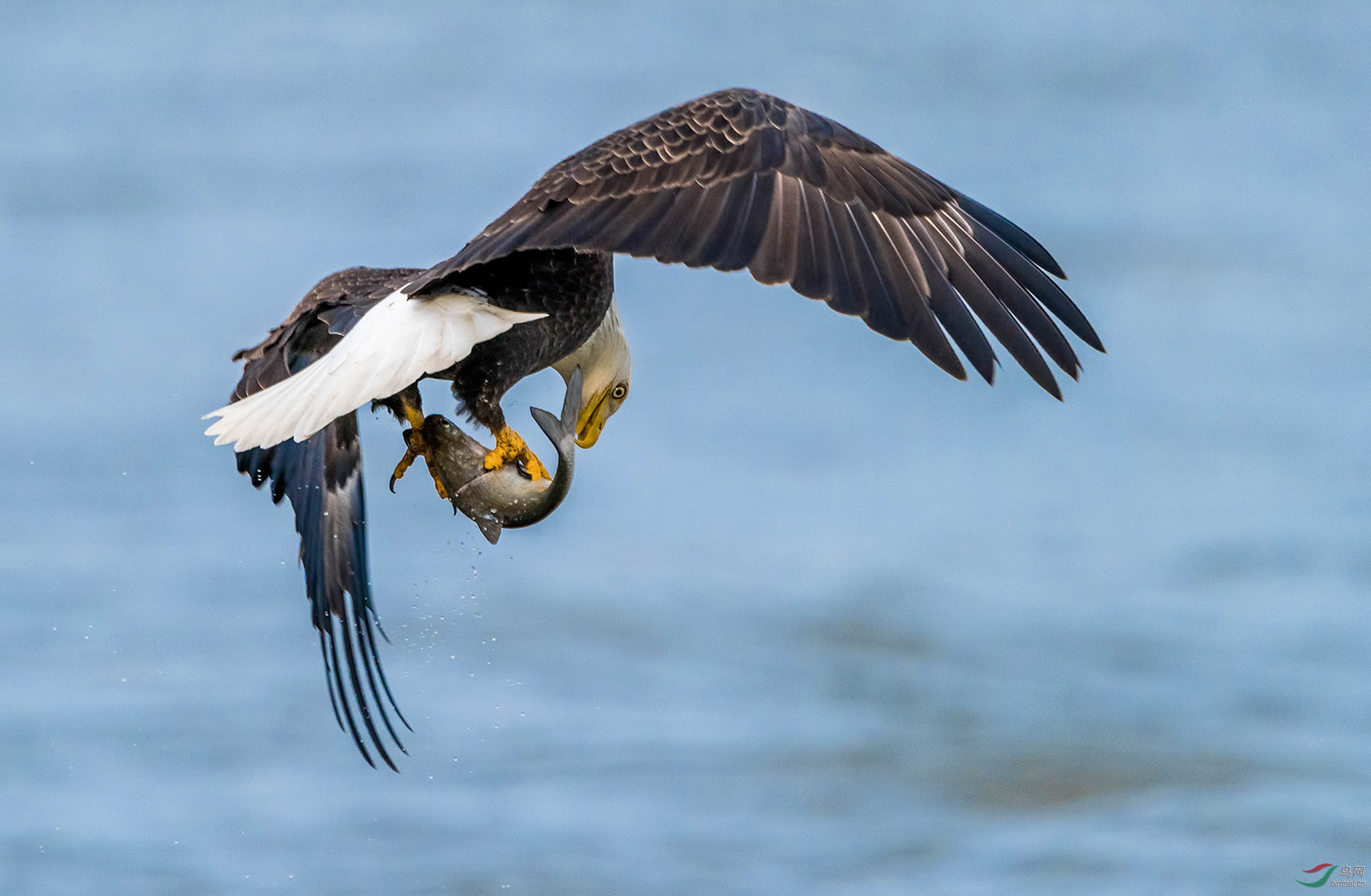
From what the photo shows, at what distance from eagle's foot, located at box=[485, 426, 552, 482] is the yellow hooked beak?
1.90ft

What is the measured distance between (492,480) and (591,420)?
797 millimetres

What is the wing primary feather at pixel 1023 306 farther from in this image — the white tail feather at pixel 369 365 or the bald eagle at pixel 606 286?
the white tail feather at pixel 369 365

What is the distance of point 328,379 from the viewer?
4.61 metres

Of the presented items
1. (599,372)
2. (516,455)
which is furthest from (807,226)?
(599,372)

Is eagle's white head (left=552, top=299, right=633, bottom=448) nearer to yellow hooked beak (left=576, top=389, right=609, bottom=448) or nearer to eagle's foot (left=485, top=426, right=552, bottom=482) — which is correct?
yellow hooked beak (left=576, top=389, right=609, bottom=448)

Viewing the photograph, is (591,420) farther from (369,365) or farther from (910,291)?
(910,291)

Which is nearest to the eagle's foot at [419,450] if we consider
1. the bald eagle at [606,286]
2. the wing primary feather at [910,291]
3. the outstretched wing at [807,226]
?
the bald eagle at [606,286]

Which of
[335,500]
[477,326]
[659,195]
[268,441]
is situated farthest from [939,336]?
[335,500]

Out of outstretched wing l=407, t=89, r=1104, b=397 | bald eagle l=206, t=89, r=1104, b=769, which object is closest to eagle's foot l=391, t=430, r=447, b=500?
bald eagle l=206, t=89, r=1104, b=769

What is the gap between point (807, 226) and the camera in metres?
4.42

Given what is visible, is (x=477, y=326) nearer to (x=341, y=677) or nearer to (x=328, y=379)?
(x=328, y=379)

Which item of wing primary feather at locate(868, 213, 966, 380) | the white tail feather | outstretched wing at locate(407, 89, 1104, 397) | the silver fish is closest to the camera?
wing primary feather at locate(868, 213, 966, 380)

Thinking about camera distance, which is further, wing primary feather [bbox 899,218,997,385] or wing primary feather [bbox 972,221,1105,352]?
wing primary feather [bbox 972,221,1105,352]

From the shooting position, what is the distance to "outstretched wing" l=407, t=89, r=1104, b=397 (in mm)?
4258
